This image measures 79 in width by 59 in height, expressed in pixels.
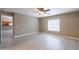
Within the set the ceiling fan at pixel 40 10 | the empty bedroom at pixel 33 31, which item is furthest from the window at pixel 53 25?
the ceiling fan at pixel 40 10

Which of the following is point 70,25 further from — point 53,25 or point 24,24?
point 24,24

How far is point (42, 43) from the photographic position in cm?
234

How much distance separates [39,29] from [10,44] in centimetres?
97

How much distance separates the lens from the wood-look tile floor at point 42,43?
210 centimetres

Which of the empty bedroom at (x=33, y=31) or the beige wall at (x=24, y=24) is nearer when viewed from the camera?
the empty bedroom at (x=33, y=31)

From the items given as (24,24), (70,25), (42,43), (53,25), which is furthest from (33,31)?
(70,25)

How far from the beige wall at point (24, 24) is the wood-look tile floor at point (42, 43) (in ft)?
0.64

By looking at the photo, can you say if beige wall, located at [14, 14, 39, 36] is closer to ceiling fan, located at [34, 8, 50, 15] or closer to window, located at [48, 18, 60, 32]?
ceiling fan, located at [34, 8, 50, 15]

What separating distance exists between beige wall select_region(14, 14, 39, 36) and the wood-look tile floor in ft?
0.64

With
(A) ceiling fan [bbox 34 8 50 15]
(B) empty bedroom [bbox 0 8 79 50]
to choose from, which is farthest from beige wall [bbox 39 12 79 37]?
(A) ceiling fan [bbox 34 8 50 15]

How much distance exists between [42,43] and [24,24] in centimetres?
84

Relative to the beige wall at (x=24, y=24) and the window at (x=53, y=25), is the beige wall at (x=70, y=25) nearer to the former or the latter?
the window at (x=53, y=25)

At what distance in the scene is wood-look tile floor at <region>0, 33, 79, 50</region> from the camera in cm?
210
